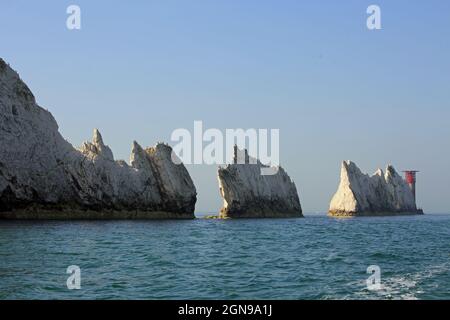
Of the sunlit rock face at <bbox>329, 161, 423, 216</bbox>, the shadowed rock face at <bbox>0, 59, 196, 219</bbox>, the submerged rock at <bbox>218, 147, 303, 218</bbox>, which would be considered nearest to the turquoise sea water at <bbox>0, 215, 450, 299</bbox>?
the shadowed rock face at <bbox>0, 59, 196, 219</bbox>

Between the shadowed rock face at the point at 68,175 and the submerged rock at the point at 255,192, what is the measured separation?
15233mm

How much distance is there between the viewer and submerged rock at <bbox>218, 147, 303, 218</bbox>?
373 ft

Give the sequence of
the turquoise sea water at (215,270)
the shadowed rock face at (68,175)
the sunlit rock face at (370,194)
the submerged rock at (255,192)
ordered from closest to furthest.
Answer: the turquoise sea water at (215,270) < the shadowed rock face at (68,175) < the submerged rock at (255,192) < the sunlit rock face at (370,194)

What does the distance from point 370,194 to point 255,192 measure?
55918 millimetres

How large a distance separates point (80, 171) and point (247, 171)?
49.2m

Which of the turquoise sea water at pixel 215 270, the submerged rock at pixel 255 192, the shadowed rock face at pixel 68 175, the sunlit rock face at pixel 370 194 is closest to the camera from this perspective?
the turquoise sea water at pixel 215 270

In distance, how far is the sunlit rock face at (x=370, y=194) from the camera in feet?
502

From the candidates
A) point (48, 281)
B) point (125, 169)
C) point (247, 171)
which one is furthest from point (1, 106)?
point (247, 171)

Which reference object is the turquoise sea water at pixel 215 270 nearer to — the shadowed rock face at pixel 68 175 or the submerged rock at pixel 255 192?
the shadowed rock face at pixel 68 175

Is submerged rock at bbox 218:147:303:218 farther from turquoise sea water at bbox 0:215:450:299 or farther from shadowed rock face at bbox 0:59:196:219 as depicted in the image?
turquoise sea water at bbox 0:215:450:299

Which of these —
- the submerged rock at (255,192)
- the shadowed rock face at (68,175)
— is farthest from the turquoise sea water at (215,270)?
the submerged rock at (255,192)

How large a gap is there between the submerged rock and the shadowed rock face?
15233 millimetres

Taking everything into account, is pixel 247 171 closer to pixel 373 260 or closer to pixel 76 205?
pixel 76 205
